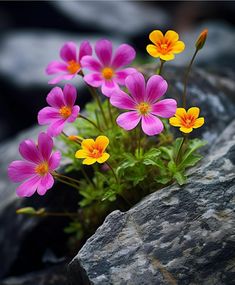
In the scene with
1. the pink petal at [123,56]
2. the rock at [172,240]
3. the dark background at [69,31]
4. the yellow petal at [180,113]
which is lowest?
the rock at [172,240]

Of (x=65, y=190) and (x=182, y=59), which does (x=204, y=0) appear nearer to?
Result: (x=182, y=59)

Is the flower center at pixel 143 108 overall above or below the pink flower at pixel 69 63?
below

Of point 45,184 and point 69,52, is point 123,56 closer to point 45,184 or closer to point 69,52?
point 69,52

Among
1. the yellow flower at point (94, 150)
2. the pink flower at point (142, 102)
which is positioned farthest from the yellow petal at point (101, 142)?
the pink flower at point (142, 102)

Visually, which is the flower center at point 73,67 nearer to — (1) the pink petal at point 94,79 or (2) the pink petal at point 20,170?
(1) the pink petal at point 94,79

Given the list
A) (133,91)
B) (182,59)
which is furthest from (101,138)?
(182,59)

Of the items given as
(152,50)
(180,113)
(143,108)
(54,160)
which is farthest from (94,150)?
(152,50)
